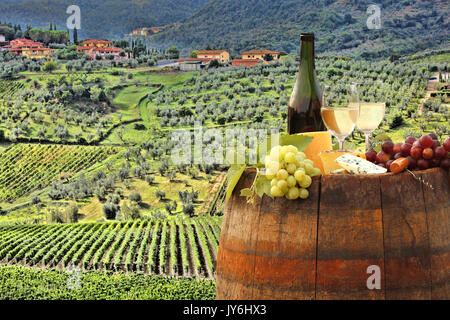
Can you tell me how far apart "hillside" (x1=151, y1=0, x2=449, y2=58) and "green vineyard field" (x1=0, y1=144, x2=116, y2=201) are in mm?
61208

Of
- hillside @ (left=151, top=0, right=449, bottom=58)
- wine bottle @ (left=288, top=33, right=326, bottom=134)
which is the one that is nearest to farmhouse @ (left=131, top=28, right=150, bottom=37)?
hillside @ (left=151, top=0, right=449, bottom=58)

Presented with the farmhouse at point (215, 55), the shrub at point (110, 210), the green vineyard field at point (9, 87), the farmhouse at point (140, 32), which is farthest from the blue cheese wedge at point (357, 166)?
the farmhouse at point (140, 32)

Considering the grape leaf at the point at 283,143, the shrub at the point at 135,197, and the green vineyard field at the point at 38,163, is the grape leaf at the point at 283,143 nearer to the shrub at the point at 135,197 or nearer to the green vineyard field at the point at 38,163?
the shrub at the point at 135,197

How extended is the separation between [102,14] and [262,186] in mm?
185397

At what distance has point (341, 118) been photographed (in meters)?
2.30

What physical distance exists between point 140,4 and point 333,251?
633ft

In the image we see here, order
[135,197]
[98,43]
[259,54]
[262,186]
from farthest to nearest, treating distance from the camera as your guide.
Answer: [98,43] < [259,54] < [135,197] < [262,186]

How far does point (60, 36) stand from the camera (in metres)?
133

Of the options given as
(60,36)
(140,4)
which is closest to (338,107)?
(60,36)

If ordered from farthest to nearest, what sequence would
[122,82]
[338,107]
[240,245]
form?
[122,82] → [338,107] → [240,245]

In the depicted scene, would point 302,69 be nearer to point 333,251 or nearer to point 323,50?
point 333,251

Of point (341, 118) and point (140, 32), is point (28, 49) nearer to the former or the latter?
point (140, 32)

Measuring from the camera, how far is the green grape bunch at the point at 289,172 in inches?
72.7

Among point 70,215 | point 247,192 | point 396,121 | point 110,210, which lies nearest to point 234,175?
point 247,192
